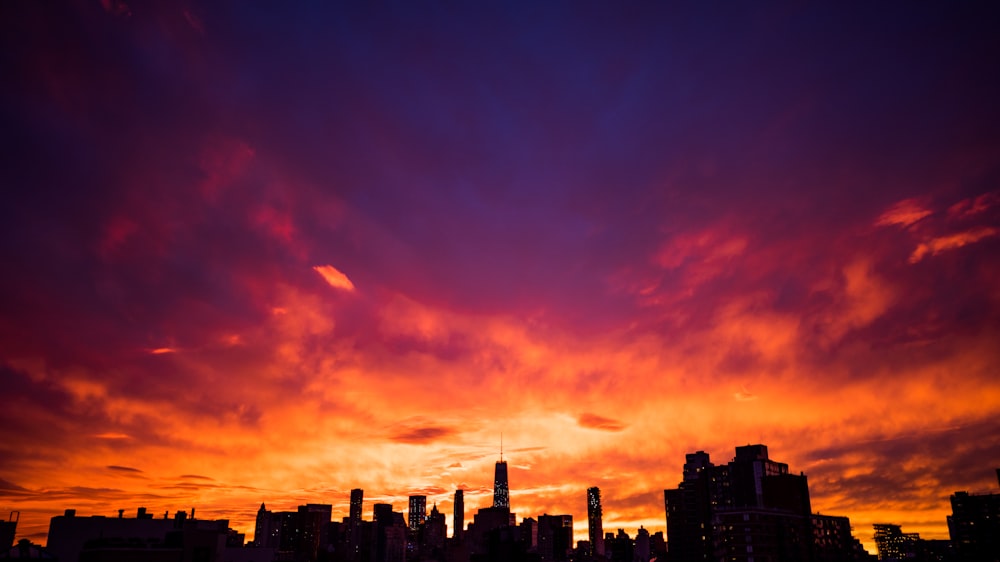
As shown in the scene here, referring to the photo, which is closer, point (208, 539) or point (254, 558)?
point (208, 539)

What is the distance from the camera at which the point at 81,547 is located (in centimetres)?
15775

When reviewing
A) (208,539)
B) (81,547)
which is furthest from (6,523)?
(208,539)

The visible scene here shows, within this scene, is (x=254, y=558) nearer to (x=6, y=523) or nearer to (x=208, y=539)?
(x=208, y=539)

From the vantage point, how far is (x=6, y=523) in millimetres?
176625

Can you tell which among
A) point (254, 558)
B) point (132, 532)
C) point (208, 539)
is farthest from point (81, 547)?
point (254, 558)

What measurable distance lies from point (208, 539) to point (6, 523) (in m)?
58.0

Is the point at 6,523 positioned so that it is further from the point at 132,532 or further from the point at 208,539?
the point at 208,539

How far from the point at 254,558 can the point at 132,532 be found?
34.7 meters

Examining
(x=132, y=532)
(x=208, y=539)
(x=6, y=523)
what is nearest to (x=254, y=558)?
(x=208, y=539)

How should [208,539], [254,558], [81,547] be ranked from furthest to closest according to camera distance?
[254,558], [208,539], [81,547]

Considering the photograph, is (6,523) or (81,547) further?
(6,523)

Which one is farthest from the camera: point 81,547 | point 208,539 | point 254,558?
point 254,558

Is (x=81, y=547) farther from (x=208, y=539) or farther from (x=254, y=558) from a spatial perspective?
(x=254, y=558)

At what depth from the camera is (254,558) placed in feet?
607
